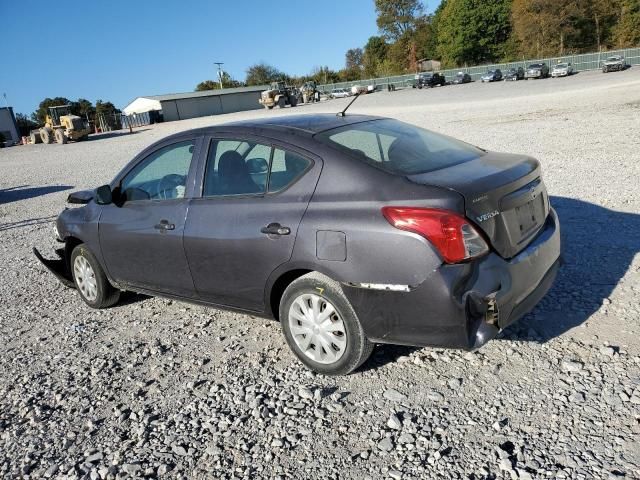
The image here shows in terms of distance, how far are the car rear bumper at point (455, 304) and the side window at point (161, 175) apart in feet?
6.08

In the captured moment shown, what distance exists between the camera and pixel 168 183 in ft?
14.2

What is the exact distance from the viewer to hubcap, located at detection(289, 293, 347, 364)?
10.8 ft

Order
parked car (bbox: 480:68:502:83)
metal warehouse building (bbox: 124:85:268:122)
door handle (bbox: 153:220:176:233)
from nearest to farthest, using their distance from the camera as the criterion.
Answer: 1. door handle (bbox: 153:220:176:233)
2. parked car (bbox: 480:68:502:83)
3. metal warehouse building (bbox: 124:85:268:122)

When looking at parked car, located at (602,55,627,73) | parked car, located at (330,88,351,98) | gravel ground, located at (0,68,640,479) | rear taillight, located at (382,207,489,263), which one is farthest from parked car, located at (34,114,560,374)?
parked car, located at (330,88,351,98)

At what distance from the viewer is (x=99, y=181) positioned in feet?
50.8

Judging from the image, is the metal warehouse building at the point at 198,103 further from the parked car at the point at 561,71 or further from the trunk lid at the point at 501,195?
the trunk lid at the point at 501,195

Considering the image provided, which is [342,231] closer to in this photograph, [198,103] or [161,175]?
[161,175]

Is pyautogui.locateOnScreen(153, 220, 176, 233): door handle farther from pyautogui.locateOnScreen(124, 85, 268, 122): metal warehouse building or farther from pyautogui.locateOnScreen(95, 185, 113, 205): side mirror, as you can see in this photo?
pyautogui.locateOnScreen(124, 85, 268, 122): metal warehouse building

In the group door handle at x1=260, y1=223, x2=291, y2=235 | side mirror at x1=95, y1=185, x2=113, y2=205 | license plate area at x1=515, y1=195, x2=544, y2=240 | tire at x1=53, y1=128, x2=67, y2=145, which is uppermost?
tire at x1=53, y1=128, x2=67, y2=145

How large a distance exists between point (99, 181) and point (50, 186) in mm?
1725

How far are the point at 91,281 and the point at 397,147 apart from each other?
131 inches

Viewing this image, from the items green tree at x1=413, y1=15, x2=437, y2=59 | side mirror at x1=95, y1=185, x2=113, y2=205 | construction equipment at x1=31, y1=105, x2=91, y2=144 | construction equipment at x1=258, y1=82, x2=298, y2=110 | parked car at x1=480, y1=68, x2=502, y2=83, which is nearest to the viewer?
side mirror at x1=95, y1=185, x2=113, y2=205

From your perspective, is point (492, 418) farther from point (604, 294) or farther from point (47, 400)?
point (47, 400)

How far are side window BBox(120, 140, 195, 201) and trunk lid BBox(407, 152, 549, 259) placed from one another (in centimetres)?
195
